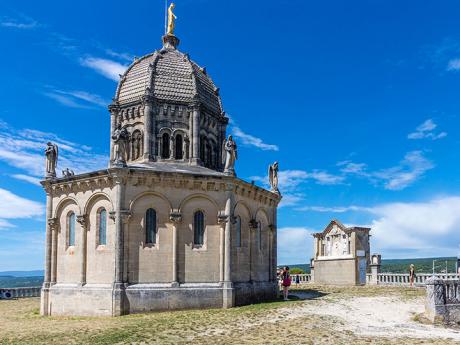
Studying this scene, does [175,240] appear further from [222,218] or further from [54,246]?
[54,246]

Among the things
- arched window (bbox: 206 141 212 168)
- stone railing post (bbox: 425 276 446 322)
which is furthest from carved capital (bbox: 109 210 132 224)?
stone railing post (bbox: 425 276 446 322)

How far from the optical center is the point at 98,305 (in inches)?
984

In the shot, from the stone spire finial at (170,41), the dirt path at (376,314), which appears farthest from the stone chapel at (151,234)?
the stone spire finial at (170,41)

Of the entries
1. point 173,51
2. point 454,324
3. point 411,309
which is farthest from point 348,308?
point 173,51

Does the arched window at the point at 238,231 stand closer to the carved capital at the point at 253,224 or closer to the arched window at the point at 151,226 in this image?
the carved capital at the point at 253,224

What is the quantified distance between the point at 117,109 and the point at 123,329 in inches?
671

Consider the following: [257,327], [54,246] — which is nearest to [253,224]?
[257,327]

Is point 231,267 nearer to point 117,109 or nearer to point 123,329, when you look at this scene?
point 123,329

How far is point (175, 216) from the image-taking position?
26.2m

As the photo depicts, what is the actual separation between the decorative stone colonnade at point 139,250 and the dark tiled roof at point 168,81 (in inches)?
300

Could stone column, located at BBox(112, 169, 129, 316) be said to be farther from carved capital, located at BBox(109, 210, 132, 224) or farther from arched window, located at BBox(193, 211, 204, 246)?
arched window, located at BBox(193, 211, 204, 246)

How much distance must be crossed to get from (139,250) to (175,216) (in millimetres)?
2577

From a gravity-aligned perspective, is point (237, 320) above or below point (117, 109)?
below

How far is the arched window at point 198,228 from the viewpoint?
88.2 feet
